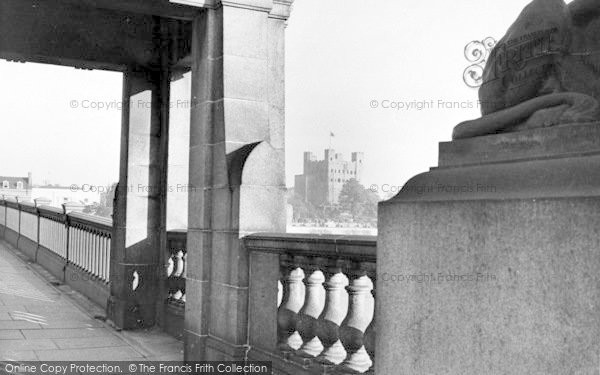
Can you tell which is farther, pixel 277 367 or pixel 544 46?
pixel 277 367

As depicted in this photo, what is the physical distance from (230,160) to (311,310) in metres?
1.89

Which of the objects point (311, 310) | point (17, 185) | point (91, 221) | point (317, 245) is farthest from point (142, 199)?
point (17, 185)

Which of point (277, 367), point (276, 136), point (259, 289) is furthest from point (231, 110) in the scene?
point (277, 367)

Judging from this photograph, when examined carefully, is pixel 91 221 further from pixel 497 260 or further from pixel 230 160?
pixel 497 260

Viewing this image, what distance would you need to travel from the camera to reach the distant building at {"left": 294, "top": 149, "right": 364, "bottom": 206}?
16391 millimetres

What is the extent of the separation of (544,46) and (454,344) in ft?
4.94

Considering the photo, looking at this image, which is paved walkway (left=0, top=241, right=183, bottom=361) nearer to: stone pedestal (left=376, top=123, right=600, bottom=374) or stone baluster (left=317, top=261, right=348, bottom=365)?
stone baluster (left=317, top=261, right=348, bottom=365)

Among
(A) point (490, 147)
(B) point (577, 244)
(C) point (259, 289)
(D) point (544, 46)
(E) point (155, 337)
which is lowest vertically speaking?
(E) point (155, 337)

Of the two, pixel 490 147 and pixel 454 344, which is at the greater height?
pixel 490 147

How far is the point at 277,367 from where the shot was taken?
5688 millimetres

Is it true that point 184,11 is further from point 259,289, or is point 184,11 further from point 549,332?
point 549,332

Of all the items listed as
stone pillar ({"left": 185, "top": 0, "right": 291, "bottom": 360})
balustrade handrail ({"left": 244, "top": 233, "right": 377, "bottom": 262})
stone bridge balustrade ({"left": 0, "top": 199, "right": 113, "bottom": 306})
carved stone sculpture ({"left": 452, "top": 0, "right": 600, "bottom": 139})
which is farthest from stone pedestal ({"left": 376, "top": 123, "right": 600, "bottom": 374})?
stone bridge balustrade ({"left": 0, "top": 199, "right": 113, "bottom": 306})

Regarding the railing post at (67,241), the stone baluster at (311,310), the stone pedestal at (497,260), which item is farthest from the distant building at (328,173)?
the stone pedestal at (497,260)

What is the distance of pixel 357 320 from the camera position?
4.81 meters
